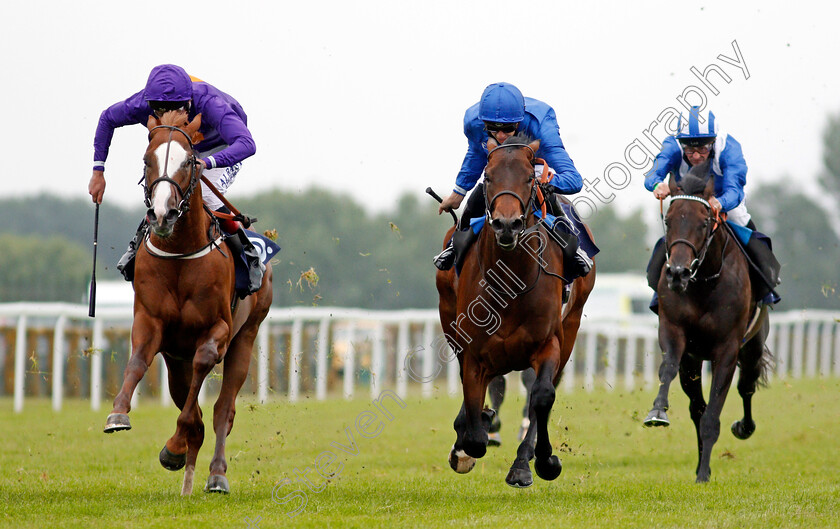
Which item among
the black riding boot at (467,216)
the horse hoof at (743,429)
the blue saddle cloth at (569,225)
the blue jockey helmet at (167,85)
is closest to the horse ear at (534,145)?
the blue saddle cloth at (569,225)

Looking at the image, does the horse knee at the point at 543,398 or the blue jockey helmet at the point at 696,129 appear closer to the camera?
the horse knee at the point at 543,398

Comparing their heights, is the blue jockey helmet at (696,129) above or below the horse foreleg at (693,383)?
above

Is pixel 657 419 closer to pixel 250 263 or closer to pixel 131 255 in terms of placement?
pixel 250 263

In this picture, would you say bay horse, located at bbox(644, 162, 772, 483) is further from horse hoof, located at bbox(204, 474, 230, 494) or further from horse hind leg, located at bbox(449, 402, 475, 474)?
horse hoof, located at bbox(204, 474, 230, 494)

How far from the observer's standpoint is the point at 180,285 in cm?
636

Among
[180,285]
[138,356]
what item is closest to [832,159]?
[180,285]

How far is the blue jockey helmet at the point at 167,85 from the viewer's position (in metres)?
6.50

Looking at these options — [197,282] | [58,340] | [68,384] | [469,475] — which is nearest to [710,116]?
[469,475]

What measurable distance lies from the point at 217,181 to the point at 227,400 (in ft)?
4.90

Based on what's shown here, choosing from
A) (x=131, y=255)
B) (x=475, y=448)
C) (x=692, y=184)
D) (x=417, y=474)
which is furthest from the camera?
(x=417, y=474)

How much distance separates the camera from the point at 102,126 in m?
7.14

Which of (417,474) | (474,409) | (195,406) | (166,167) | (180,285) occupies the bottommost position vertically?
(417,474)

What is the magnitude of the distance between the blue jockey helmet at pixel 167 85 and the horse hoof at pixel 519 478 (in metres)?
2.94

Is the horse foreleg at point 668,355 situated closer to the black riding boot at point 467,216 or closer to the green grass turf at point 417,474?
the green grass turf at point 417,474
